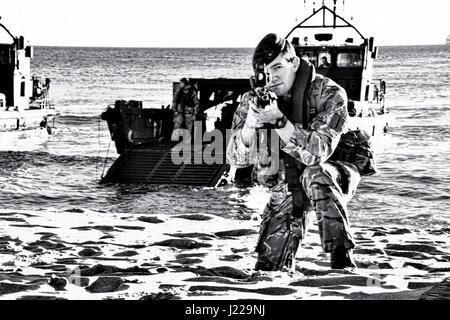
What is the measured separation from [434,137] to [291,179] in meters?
28.0

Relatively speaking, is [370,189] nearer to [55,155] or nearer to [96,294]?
[55,155]

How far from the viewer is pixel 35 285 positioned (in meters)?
5.45

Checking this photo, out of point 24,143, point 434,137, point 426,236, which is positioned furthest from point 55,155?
point 426,236

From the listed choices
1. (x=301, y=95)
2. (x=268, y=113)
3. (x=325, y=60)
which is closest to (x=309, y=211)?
(x=301, y=95)

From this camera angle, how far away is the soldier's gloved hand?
4965mm

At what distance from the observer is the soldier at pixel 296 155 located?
5.15 m

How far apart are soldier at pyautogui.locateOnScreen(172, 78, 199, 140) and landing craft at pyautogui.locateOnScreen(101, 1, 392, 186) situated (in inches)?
12.3

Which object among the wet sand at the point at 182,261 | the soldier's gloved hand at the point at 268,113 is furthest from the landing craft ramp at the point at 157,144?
the soldier's gloved hand at the point at 268,113

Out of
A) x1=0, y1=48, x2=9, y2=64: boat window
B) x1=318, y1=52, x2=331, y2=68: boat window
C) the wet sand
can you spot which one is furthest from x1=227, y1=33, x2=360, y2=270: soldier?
x1=0, y1=48, x2=9, y2=64: boat window

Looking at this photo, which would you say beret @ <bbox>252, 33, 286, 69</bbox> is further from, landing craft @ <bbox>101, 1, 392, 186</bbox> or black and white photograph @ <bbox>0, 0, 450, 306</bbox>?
landing craft @ <bbox>101, 1, 392, 186</bbox>

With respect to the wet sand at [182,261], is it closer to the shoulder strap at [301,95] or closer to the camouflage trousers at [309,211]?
the camouflage trousers at [309,211]

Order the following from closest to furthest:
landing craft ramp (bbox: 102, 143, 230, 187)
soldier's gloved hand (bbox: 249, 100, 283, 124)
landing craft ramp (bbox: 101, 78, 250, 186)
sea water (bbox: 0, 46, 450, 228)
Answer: soldier's gloved hand (bbox: 249, 100, 283, 124) → sea water (bbox: 0, 46, 450, 228) → landing craft ramp (bbox: 102, 143, 230, 187) → landing craft ramp (bbox: 101, 78, 250, 186)

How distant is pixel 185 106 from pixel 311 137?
14557 millimetres

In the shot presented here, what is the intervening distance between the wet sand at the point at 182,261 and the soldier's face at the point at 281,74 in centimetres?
122
